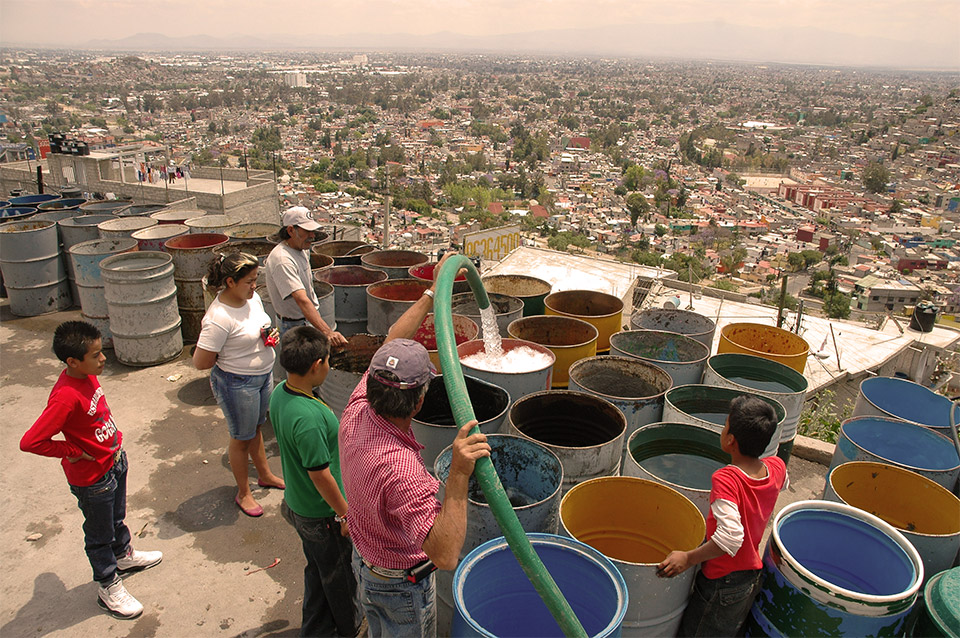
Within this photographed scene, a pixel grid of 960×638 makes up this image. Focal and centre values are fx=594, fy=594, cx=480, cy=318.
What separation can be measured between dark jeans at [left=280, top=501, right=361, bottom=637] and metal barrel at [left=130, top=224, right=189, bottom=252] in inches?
173

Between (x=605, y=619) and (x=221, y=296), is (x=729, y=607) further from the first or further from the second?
(x=221, y=296)

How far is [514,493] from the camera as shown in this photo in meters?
3.11

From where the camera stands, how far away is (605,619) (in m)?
2.29

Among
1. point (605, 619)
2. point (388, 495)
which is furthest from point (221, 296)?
point (605, 619)

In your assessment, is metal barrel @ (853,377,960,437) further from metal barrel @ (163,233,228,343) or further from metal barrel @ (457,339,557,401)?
metal barrel @ (163,233,228,343)

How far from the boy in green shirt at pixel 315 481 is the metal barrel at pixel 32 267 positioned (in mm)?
5701

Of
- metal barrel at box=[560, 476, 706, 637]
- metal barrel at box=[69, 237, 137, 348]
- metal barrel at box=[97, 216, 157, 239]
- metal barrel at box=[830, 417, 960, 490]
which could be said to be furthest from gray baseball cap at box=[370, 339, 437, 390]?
metal barrel at box=[97, 216, 157, 239]

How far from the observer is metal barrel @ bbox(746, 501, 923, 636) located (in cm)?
216

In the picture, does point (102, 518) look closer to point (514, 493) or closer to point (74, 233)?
point (514, 493)

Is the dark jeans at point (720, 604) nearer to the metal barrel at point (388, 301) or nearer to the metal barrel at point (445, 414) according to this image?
the metal barrel at point (445, 414)

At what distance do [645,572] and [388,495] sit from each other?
1079mm

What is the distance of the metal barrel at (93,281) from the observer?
19.0 feet

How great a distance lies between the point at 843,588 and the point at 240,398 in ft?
10.6

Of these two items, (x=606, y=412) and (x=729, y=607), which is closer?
(x=729, y=607)
